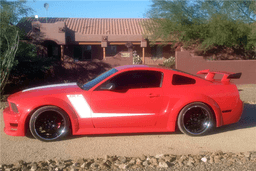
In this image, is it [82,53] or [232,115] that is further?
[82,53]

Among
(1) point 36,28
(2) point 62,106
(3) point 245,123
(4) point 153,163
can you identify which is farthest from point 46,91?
(1) point 36,28

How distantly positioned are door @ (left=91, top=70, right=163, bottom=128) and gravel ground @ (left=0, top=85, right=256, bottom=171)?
0.37 metres

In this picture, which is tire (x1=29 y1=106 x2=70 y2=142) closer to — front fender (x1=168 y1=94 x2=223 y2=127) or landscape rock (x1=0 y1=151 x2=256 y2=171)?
landscape rock (x1=0 y1=151 x2=256 y2=171)

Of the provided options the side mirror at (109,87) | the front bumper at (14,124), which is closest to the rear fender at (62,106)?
the front bumper at (14,124)

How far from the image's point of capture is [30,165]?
14.3 feet

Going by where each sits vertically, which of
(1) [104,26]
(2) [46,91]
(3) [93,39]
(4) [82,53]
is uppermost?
(1) [104,26]

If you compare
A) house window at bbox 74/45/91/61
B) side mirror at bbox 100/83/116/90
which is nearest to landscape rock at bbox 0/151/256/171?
side mirror at bbox 100/83/116/90

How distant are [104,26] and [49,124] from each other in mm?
24537

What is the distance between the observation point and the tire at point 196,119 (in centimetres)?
571

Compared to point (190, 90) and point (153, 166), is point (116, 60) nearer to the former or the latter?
point (190, 90)

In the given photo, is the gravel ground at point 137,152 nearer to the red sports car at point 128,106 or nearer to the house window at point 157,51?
the red sports car at point 128,106

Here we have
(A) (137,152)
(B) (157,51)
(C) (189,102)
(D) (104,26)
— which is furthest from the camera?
(D) (104,26)

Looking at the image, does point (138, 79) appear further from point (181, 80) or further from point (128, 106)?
point (181, 80)

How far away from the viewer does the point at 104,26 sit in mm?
29156
